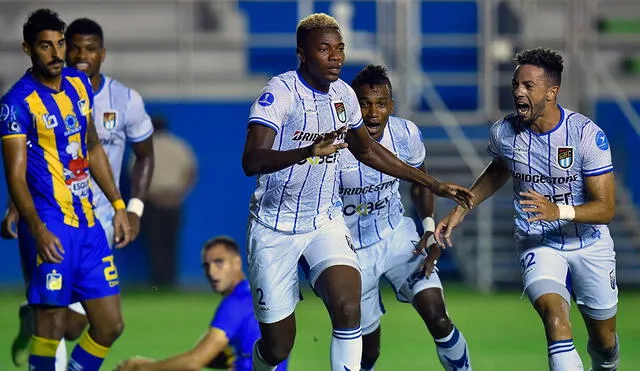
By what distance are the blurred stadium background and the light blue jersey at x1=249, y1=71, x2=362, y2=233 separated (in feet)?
24.8

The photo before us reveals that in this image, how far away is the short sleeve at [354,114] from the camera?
8719 mm

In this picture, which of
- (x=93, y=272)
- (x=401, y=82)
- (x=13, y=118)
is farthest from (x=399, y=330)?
(x=13, y=118)

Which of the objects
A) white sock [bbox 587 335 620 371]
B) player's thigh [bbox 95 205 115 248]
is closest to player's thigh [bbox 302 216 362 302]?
white sock [bbox 587 335 620 371]

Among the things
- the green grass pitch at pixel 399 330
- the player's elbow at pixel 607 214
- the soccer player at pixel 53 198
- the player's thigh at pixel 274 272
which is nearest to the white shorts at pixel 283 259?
the player's thigh at pixel 274 272

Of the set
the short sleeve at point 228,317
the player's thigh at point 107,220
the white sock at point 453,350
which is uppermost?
the player's thigh at point 107,220

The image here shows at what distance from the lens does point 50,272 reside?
28.1ft

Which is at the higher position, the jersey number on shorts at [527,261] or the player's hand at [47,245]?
the player's hand at [47,245]

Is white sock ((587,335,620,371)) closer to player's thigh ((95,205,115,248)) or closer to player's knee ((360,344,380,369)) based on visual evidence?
player's knee ((360,344,380,369))

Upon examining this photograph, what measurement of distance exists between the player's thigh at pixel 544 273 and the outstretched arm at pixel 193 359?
6.74 feet

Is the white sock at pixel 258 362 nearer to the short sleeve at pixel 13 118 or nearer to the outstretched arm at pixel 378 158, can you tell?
the outstretched arm at pixel 378 158

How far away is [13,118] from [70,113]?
0.41 metres

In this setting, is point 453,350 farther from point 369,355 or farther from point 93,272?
point 93,272

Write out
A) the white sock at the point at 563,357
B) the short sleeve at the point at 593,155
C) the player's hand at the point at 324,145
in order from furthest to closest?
the short sleeve at the point at 593,155, the white sock at the point at 563,357, the player's hand at the point at 324,145

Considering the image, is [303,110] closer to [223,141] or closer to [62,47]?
[62,47]
